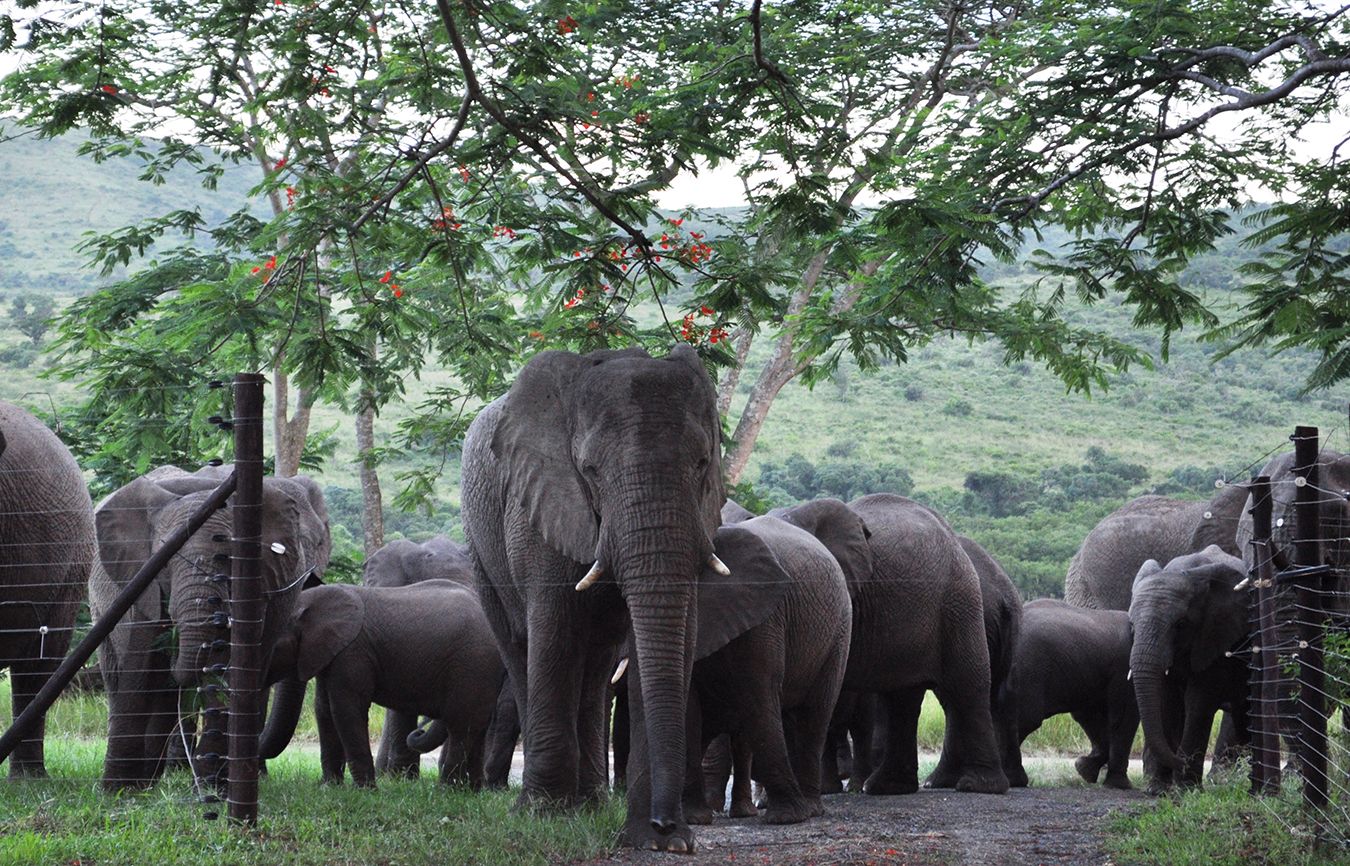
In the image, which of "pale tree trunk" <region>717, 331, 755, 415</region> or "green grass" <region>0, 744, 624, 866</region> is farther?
"pale tree trunk" <region>717, 331, 755, 415</region>

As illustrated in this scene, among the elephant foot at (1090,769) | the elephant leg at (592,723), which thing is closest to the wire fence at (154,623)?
the elephant leg at (592,723)

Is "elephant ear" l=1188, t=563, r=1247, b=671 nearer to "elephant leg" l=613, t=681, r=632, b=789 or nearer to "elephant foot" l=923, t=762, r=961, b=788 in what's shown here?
"elephant foot" l=923, t=762, r=961, b=788

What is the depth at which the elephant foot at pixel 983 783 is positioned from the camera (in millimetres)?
12461

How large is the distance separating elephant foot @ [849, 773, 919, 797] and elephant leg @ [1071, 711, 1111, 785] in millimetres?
2780

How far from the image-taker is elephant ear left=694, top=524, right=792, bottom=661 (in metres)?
8.97

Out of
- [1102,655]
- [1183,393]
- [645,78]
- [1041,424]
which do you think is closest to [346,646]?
[1102,655]

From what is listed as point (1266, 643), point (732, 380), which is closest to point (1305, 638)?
point (1266, 643)

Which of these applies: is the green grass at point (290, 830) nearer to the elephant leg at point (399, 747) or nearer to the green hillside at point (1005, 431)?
the elephant leg at point (399, 747)

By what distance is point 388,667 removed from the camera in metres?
12.1

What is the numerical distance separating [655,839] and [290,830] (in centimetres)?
184

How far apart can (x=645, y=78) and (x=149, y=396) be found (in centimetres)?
1098

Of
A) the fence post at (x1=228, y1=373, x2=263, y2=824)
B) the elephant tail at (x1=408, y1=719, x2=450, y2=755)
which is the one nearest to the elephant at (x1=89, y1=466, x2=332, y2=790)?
the fence post at (x1=228, y1=373, x2=263, y2=824)

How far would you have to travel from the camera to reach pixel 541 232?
1198cm

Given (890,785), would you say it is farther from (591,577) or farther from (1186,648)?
(591,577)
